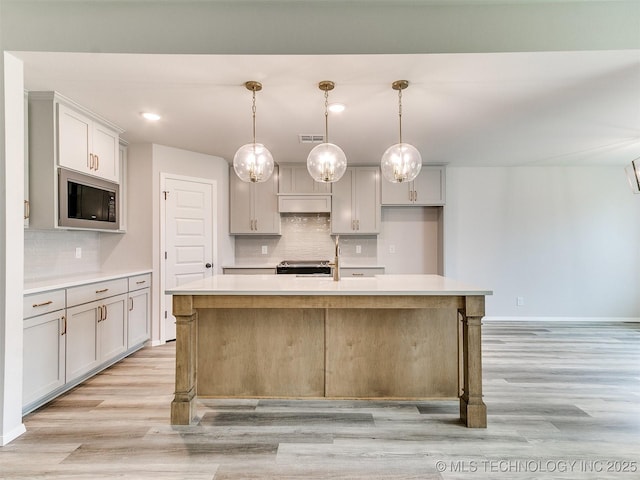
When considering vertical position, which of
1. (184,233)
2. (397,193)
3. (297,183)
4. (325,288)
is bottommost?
(325,288)

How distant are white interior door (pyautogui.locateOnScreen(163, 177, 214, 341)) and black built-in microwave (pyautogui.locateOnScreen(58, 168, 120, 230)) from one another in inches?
24.6

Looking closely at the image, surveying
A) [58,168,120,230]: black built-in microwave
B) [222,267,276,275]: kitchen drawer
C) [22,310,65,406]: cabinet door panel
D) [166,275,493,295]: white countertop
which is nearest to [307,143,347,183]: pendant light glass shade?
[166,275,493,295]: white countertop

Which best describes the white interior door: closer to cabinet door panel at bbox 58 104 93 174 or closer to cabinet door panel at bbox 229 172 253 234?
cabinet door panel at bbox 229 172 253 234

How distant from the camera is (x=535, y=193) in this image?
5234 millimetres

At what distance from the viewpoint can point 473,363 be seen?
221 centimetres

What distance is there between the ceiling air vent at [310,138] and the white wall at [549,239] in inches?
95.8

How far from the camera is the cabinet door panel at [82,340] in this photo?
8.84 ft

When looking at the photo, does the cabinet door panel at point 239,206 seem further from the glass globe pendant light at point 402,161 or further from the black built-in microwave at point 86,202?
the glass globe pendant light at point 402,161

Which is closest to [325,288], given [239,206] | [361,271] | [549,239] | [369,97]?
[369,97]

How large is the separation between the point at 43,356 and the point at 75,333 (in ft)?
1.02

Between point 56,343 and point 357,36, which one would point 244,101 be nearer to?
point 357,36

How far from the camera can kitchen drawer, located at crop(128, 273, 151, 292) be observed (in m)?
3.58

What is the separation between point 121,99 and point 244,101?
1012 millimetres

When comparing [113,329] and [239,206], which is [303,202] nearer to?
[239,206]
